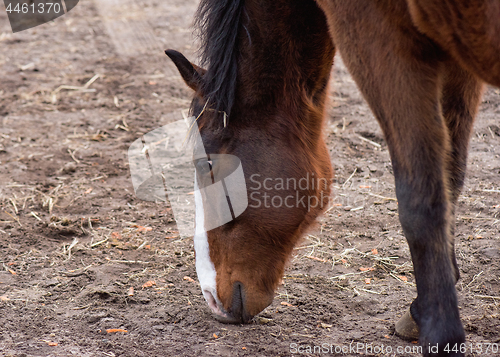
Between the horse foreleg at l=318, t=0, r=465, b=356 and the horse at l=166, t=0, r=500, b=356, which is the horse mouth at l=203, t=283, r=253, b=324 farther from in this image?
the horse foreleg at l=318, t=0, r=465, b=356

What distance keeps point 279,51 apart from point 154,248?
1.82 meters

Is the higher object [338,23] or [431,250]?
[338,23]

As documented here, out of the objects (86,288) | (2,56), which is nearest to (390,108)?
(86,288)

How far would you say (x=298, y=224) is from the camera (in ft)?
8.87

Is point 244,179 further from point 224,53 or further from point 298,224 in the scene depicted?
point 224,53

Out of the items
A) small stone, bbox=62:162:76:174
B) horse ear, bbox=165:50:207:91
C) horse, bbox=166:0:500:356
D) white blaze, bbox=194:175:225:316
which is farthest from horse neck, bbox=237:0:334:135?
small stone, bbox=62:162:76:174

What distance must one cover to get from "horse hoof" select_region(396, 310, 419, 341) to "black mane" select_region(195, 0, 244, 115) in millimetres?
1478

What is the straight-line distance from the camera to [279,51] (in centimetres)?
255

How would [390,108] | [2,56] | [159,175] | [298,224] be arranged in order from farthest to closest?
[2,56], [159,175], [298,224], [390,108]

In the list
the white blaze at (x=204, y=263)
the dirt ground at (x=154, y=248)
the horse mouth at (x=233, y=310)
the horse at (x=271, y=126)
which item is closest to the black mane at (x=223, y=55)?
the horse at (x=271, y=126)

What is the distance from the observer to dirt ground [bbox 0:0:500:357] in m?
2.72

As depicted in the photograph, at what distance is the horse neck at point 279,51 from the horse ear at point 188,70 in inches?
9.4

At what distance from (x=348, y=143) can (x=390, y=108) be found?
297 centimetres

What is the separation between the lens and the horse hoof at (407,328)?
8.50ft
